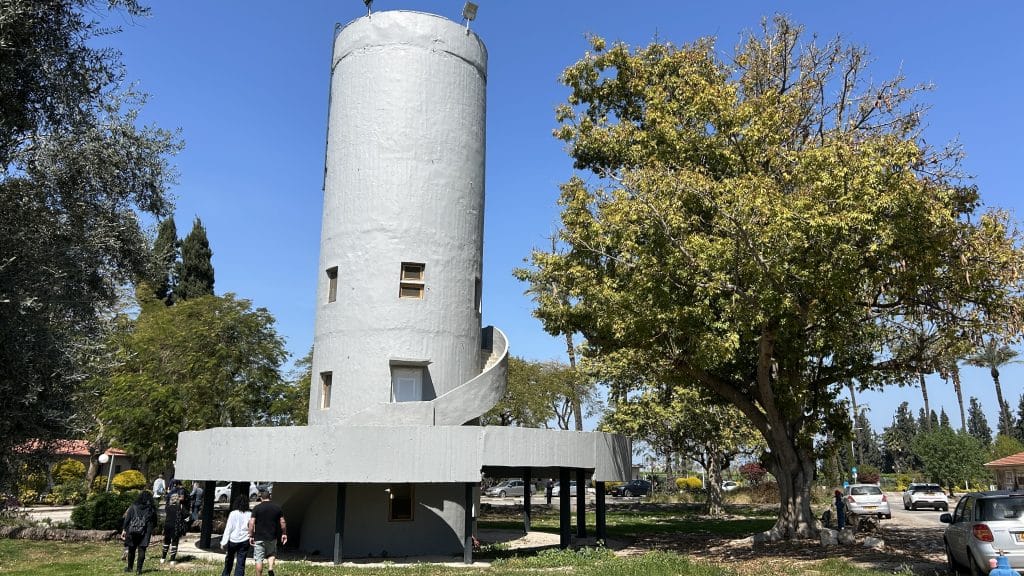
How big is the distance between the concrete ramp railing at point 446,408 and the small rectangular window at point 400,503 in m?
1.69

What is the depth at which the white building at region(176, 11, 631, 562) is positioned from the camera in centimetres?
1688

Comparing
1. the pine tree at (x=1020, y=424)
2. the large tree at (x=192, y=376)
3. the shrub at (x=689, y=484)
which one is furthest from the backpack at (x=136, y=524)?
the pine tree at (x=1020, y=424)

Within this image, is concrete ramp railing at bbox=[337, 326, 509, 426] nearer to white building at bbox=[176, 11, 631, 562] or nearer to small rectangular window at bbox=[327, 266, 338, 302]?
white building at bbox=[176, 11, 631, 562]

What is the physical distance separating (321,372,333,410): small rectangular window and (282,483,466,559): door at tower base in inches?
86.4

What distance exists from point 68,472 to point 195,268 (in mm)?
16093

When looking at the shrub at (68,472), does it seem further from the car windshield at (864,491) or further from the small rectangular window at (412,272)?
the car windshield at (864,491)

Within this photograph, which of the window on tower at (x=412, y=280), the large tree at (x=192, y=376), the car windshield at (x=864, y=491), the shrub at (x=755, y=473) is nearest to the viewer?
the window on tower at (x=412, y=280)

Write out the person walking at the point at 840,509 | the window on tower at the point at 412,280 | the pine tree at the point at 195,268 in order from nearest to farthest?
the window on tower at the point at 412,280
the person walking at the point at 840,509
the pine tree at the point at 195,268

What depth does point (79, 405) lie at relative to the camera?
14586mm

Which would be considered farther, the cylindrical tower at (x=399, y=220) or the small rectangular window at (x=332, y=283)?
the small rectangular window at (x=332, y=283)

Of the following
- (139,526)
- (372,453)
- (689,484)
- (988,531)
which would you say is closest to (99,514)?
(139,526)

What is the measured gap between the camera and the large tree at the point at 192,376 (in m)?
28.6

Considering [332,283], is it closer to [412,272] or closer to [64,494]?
[412,272]

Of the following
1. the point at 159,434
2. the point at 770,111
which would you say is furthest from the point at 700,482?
the point at 770,111
